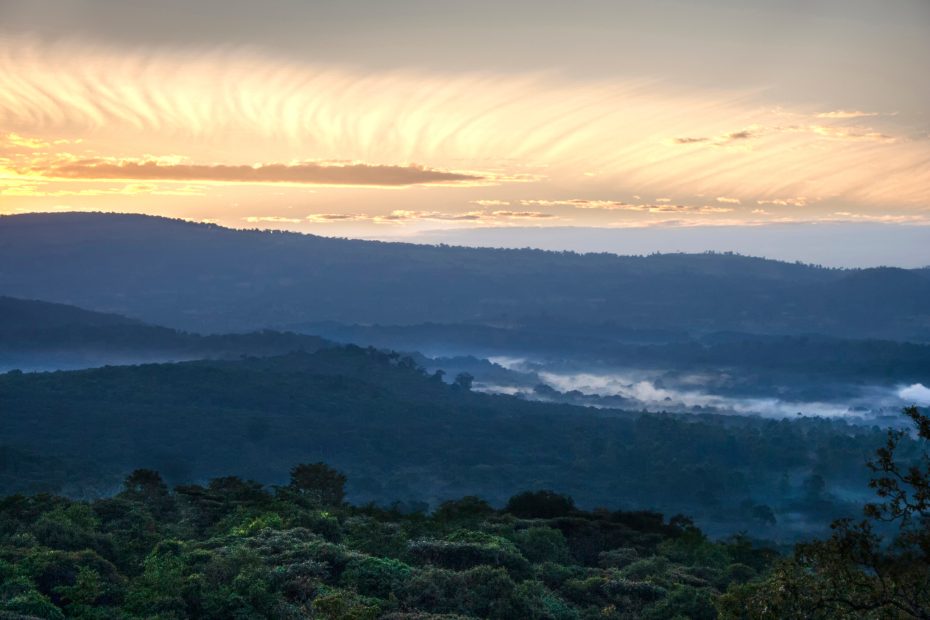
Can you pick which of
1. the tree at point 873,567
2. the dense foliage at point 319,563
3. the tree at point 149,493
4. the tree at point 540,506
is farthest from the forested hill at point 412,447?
the tree at point 873,567

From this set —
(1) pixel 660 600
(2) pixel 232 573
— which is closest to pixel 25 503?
(2) pixel 232 573

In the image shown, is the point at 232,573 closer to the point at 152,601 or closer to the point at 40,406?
the point at 152,601

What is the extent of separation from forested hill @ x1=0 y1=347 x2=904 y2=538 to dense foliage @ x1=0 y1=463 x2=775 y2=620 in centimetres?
8554

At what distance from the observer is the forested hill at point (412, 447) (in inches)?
5842

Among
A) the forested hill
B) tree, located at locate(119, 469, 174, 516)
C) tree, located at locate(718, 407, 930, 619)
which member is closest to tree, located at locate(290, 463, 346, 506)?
tree, located at locate(119, 469, 174, 516)

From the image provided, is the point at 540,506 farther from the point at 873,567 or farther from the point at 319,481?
the point at 873,567

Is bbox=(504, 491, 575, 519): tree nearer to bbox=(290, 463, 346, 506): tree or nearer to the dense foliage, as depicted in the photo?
the dense foliage

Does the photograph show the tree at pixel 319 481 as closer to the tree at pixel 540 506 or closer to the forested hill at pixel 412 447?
the tree at pixel 540 506

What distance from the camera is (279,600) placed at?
2944 centimetres

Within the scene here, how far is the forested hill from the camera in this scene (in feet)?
487

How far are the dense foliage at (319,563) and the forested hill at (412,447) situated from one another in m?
85.5

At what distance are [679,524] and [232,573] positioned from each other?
3994cm

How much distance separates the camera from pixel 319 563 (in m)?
32.9

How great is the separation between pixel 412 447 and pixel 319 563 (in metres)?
141
